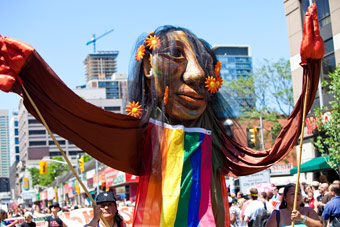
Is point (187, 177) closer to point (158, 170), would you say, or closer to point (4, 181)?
point (158, 170)

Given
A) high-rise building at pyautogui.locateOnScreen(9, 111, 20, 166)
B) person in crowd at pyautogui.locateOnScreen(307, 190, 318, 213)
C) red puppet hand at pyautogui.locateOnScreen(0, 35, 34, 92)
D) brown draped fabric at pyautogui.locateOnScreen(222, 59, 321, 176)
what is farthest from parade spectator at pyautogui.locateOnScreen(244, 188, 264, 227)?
high-rise building at pyautogui.locateOnScreen(9, 111, 20, 166)

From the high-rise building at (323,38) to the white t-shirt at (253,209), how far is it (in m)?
12.1

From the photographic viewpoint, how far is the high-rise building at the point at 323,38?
23031 mm

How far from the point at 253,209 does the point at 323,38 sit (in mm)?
15504

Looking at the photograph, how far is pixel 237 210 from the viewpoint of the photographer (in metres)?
12.3

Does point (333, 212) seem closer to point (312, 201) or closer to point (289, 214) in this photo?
point (289, 214)

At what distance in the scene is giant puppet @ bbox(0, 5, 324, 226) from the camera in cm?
473

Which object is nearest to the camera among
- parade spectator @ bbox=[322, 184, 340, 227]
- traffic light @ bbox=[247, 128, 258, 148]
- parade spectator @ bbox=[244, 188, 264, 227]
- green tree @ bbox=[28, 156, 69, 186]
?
traffic light @ bbox=[247, 128, 258, 148]

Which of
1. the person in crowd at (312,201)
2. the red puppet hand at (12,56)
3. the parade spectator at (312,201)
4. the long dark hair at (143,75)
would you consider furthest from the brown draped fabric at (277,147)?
the parade spectator at (312,201)

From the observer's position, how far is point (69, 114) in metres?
4.62

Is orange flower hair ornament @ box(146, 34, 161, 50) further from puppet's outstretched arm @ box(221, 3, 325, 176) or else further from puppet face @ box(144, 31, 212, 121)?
puppet's outstretched arm @ box(221, 3, 325, 176)

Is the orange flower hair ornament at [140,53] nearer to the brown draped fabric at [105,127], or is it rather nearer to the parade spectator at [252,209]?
the brown draped fabric at [105,127]

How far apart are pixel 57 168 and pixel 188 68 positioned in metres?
86.1

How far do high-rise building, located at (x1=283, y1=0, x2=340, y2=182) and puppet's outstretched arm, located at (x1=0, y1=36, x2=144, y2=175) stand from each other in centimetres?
1758
